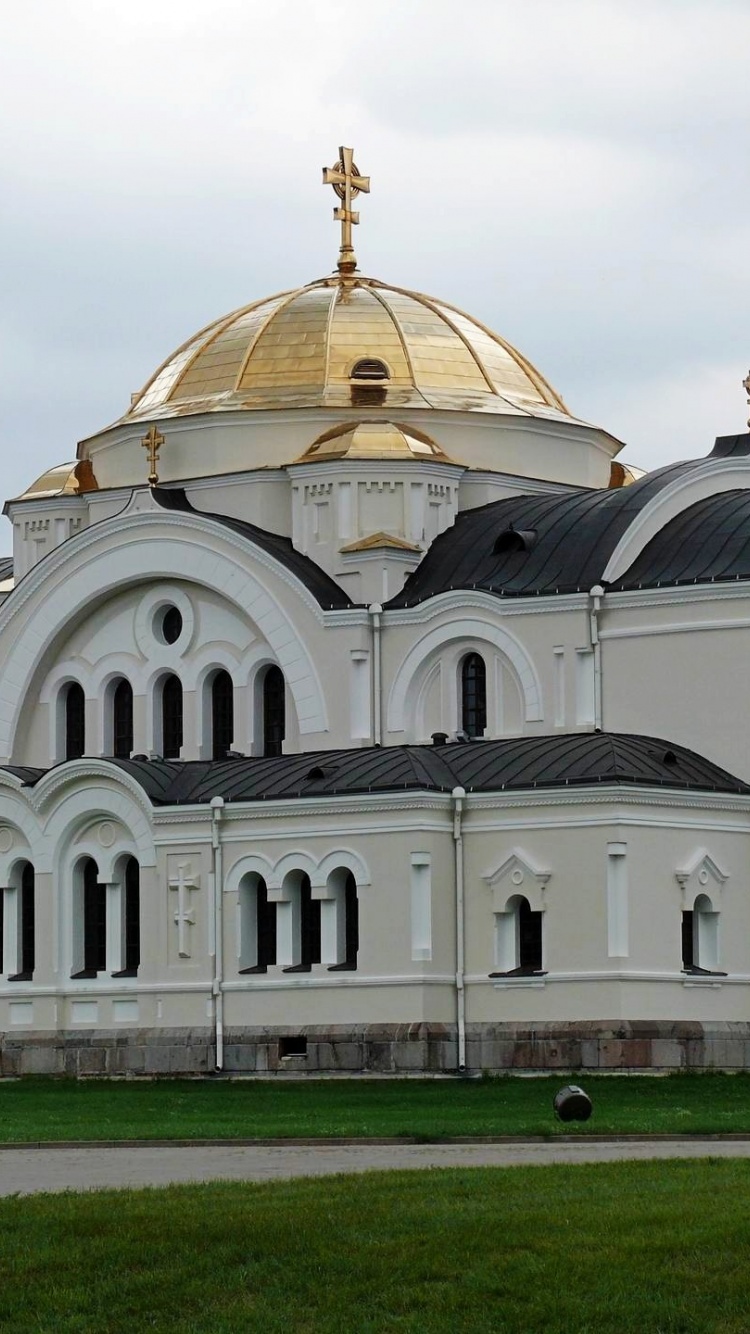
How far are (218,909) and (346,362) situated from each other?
1447 centimetres

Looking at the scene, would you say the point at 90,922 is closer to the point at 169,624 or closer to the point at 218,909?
the point at 218,909

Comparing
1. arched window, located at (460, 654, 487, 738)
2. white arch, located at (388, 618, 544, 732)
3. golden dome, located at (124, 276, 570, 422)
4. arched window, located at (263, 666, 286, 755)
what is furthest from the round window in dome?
arched window, located at (460, 654, 487, 738)

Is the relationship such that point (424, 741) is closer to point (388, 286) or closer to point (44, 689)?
point (44, 689)

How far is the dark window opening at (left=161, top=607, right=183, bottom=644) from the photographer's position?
56625mm

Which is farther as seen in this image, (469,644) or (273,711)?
(273,711)

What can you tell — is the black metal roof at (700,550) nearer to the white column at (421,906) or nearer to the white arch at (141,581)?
the white arch at (141,581)

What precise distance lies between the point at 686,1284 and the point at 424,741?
34.1 meters

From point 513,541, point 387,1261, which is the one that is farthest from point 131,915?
point 387,1261

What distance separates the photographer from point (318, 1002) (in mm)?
48250

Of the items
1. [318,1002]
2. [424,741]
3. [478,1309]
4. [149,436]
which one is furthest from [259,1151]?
[149,436]

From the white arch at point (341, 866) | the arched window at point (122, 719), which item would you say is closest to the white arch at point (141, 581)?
the arched window at point (122, 719)

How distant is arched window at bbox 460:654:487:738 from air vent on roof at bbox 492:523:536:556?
2212 mm

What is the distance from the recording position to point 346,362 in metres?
59.0

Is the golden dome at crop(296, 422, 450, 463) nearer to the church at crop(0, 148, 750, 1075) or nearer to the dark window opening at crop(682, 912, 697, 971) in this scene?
the church at crop(0, 148, 750, 1075)
